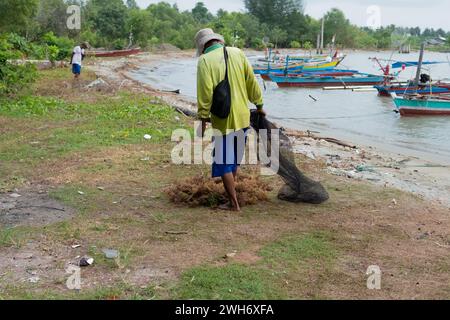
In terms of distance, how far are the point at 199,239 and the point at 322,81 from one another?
28.5 meters

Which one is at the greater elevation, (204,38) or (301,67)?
(204,38)

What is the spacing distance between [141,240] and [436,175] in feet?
21.2

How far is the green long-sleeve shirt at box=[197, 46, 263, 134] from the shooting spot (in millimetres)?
5148

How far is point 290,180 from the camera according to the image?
238 inches

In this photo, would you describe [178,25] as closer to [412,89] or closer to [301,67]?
[301,67]

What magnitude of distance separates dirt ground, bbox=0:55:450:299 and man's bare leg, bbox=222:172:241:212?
136 mm

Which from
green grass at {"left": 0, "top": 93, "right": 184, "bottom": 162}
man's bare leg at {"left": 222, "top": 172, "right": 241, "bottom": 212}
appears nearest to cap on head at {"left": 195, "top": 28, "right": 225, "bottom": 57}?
man's bare leg at {"left": 222, "top": 172, "right": 241, "bottom": 212}

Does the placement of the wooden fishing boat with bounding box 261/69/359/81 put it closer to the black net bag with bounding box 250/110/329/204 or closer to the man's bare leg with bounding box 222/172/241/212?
the black net bag with bounding box 250/110/329/204

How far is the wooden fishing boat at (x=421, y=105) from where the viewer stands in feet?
65.8

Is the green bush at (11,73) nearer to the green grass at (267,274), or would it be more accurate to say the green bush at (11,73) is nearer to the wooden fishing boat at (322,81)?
the green grass at (267,274)

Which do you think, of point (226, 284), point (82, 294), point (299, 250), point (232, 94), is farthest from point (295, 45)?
point (82, 294)

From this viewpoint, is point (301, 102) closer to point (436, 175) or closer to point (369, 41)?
point (436, 175)

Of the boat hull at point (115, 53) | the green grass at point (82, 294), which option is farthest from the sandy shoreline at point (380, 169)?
Answer: the boat hull at point (115, 53)
